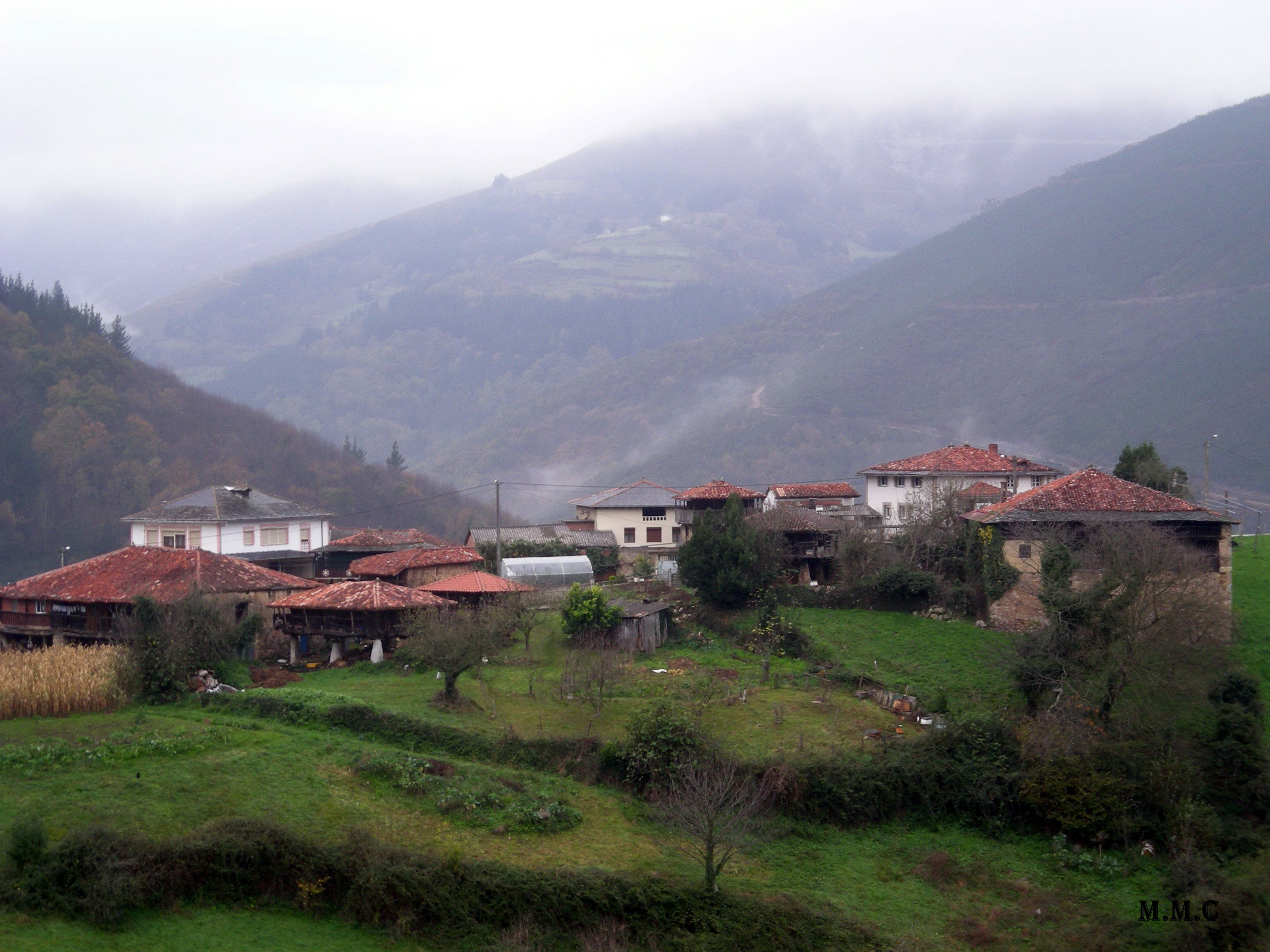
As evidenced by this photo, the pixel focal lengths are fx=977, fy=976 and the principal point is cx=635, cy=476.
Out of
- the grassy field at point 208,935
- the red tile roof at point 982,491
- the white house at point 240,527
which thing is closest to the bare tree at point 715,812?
Result: the grassy field at point 208,935

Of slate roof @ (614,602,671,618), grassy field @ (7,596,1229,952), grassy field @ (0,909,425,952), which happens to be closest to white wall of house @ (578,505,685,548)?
slate roof @ (614,602,671,618)

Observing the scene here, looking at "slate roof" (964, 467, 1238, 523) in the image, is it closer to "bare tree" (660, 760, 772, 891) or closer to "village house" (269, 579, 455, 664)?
"bare tree" (660, 760, 772, 891)

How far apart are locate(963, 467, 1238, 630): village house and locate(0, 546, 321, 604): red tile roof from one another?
1003 inches

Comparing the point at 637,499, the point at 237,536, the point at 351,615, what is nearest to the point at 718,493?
the point at 637,499

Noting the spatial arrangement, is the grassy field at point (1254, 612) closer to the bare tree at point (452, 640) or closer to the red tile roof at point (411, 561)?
the bare tree at point (452, 640)

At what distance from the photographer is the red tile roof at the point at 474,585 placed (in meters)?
36.4

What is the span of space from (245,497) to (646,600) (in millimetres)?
30079

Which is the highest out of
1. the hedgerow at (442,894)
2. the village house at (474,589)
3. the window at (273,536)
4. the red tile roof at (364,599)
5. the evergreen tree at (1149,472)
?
the evergreen tree at (1149,472)

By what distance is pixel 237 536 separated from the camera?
175 ft

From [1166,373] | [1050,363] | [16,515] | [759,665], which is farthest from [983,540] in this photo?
[1050,363]

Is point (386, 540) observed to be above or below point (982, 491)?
below

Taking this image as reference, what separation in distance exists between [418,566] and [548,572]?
19.2 feet

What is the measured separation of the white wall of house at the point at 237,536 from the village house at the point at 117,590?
49.6 feet

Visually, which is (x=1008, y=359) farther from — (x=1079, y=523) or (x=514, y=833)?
(x=514, y=833)
